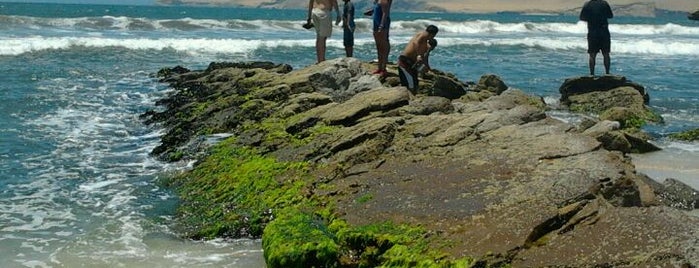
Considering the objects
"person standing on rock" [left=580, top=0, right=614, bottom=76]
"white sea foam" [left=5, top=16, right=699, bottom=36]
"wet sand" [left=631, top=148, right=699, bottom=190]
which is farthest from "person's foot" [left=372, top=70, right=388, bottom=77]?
"white sea foam" [left=5, top=16, right=699, bottom=36]

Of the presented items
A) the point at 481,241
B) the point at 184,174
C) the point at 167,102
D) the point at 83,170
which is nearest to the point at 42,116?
the point at 167,102

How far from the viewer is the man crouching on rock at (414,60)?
11500 millimetres

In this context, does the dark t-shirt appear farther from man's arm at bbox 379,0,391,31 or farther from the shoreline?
the shoreline

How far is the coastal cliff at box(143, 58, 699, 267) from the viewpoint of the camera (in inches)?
185

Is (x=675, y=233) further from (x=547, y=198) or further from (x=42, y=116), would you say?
(x=42, y=116)

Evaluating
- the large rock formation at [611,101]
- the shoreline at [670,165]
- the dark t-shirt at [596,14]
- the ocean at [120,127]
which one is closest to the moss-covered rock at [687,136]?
the ocean at [120,127]

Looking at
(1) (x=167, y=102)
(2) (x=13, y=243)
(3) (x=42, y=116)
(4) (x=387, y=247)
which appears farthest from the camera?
(1) (x=167, y=102)

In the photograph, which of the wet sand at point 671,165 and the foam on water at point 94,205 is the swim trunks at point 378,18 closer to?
the foam on water at point 94,205

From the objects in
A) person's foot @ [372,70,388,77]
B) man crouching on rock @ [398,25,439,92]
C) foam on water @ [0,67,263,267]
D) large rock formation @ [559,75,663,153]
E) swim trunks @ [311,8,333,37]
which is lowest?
foam on water @ [0,67,263,267]

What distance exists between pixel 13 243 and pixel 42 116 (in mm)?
7499

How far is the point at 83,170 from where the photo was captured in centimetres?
958

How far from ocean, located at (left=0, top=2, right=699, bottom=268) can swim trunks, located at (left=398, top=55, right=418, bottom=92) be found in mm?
3406

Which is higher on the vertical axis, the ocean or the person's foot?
the person's foot

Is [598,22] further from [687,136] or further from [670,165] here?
[670,165]
